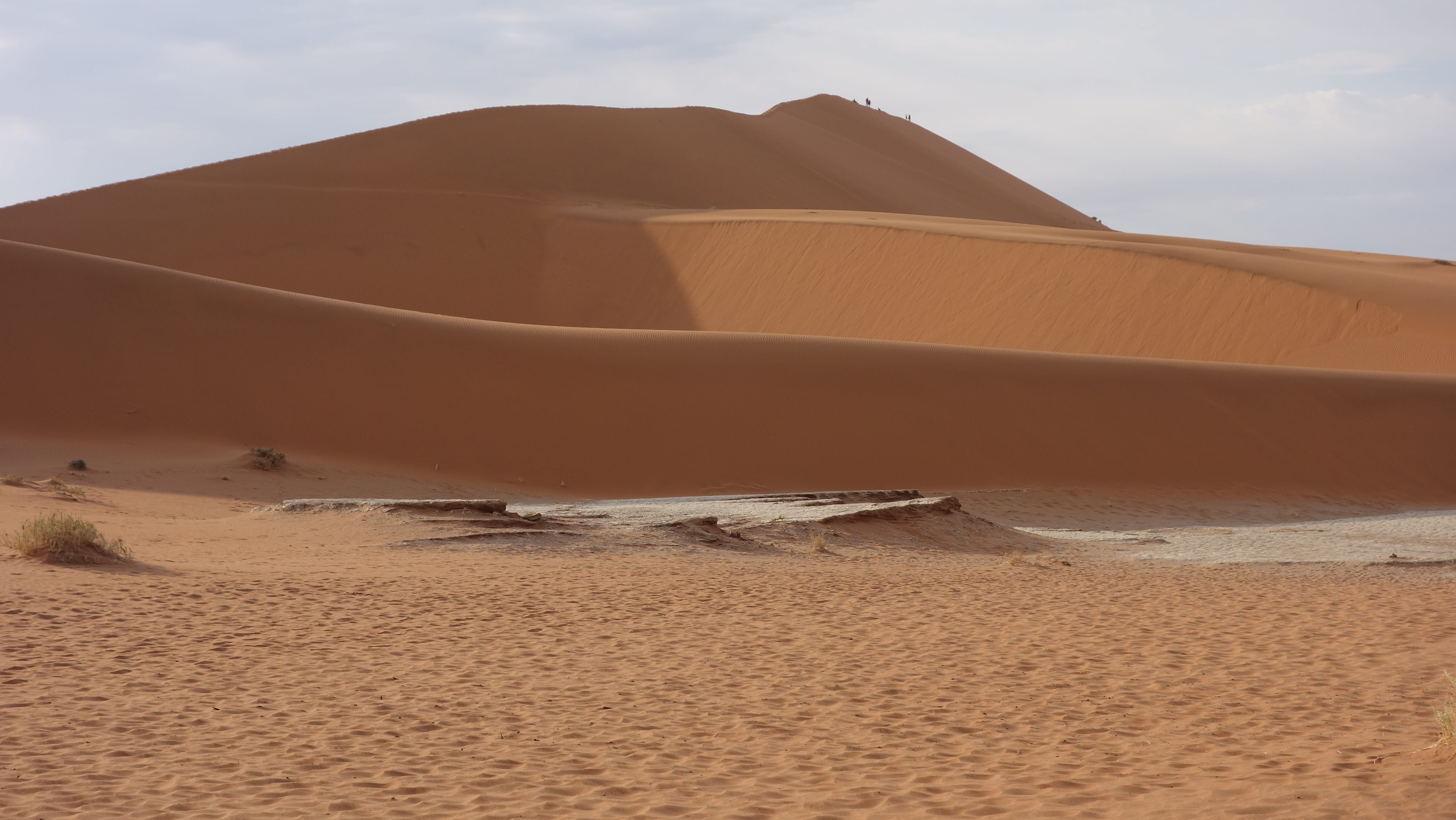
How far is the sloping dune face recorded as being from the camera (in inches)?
753

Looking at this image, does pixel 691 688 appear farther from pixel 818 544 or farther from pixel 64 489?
pixel 64 489

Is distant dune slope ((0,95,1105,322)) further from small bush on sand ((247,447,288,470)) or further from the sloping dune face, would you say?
small bush on sand ((247,447,288,470))

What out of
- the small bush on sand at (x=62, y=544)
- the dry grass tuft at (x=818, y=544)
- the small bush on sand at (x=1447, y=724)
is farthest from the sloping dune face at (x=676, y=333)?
the small bush on sand at (x=1447, y=724)

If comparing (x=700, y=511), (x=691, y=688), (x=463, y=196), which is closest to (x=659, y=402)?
(x=700, y=511)

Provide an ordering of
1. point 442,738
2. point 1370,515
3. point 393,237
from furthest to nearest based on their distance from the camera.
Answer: point 393,237
point 1370,515
point 442,738

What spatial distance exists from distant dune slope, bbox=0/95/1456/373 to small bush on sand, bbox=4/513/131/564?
21.7m

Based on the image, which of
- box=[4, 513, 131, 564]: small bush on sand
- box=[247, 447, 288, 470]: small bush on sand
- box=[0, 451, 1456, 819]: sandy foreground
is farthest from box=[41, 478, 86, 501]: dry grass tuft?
box=[4, 513, 131, 564]: small bush on sand

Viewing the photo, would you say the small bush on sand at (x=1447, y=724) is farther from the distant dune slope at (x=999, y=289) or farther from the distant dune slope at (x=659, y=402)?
the distant dune slope at (x=999, y=289)

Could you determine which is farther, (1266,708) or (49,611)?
(49,611)

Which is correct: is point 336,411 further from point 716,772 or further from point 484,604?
point 716,772

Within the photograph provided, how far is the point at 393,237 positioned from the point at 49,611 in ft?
110

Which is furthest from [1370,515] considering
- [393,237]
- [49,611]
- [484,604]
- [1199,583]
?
[393,237]

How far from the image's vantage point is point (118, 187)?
1681 inches

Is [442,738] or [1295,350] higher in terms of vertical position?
[1295,350]
